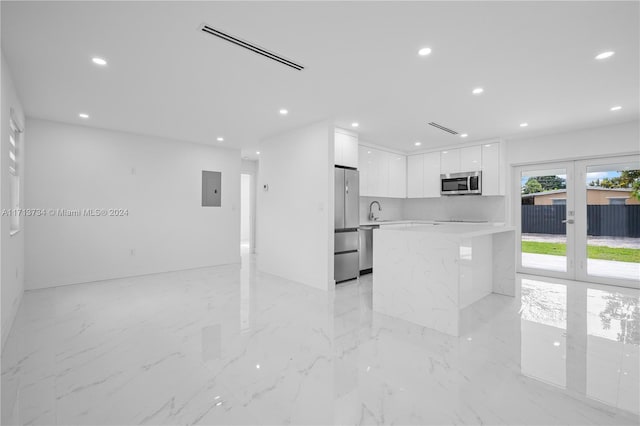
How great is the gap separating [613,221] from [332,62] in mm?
5367

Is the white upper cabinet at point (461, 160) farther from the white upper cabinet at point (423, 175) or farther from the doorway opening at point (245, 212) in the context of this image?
the doorway opening at point (245, 212)

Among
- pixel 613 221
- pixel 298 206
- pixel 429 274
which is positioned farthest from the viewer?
pixel 298 206

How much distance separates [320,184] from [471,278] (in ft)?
8.06

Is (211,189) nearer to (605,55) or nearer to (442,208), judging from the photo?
(442,208)

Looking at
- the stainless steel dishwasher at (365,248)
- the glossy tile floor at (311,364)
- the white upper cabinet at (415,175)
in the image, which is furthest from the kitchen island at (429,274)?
the white upper cabinet at (415,175)

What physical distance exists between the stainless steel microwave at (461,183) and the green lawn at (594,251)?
1.41m

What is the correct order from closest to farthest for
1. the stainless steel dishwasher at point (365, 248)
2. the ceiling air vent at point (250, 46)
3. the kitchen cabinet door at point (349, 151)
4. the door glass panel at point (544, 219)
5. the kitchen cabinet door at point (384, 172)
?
the ceiling air vent at point (250, 46) < the kitchen cabinet door at point (349, 151) < the door glass panel at point (544, 219) < the stainless steel dishwasher at point (365, 248) < the kitchen cabinet door at point (384, 172)

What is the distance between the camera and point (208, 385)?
2025 mm

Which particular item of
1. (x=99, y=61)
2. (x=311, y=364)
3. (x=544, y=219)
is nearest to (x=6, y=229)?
(x=99, y=61)

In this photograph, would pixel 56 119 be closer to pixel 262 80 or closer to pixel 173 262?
pixel 173 262

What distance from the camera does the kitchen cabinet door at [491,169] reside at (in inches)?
223

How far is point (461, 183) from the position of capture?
19.7 ft

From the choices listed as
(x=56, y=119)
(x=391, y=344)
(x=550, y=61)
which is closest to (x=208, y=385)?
(x=391, y=344)

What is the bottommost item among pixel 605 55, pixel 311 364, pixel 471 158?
pixel 311 364
